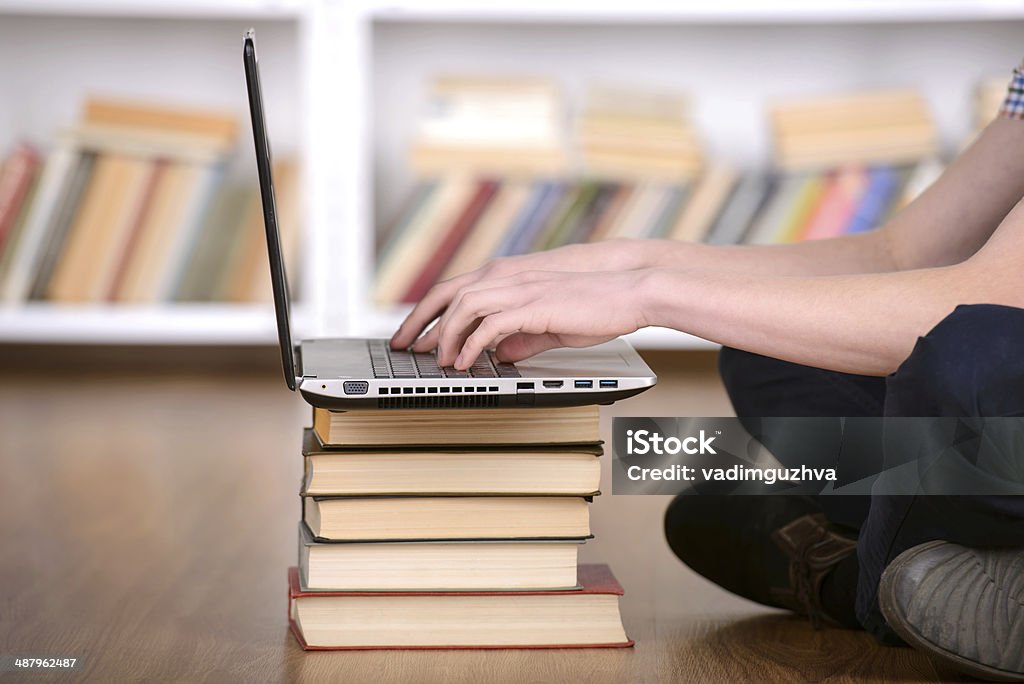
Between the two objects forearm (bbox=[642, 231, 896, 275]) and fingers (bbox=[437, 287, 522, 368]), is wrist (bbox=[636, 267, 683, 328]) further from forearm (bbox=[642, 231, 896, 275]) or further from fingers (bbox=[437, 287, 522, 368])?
forearm (bbox=[642, 231, 896, 275])

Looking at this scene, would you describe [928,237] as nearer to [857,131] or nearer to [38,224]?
[857,131]

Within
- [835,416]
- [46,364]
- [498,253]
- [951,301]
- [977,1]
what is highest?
[977,1]

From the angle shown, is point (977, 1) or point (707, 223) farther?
point (707, 223)

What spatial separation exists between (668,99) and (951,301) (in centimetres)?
198

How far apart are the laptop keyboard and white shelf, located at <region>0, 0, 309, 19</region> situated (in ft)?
5.40

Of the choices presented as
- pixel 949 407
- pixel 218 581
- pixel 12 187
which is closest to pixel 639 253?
pixel 949 407

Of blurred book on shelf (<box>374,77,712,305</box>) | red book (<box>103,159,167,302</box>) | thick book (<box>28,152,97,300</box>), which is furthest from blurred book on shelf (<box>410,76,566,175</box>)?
thick book (<box>28,152,97,300</box>)

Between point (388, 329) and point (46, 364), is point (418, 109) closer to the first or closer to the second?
point (388, 329)

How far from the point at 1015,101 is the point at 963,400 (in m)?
0.43

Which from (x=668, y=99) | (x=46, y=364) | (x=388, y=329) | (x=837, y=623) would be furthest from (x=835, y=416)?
(x=46, y=364)

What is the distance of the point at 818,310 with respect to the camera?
87cm

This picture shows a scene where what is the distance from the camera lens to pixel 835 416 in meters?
1.06

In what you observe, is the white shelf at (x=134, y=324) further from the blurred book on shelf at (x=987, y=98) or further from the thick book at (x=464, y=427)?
the thick book at (x=464, y=427)

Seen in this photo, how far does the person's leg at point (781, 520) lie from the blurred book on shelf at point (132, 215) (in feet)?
5.59
